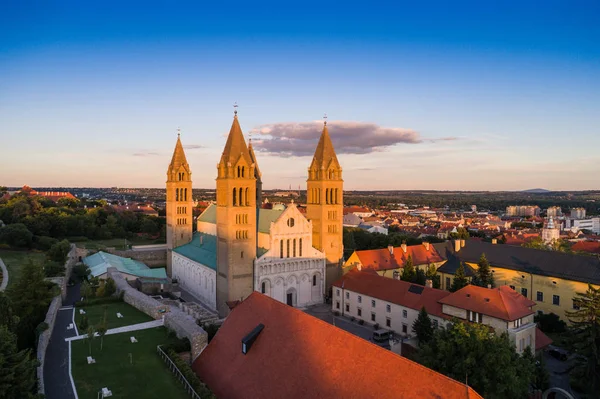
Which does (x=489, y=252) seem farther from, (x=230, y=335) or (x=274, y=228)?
(x=230, y=335)

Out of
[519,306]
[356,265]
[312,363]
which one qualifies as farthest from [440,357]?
[356,265]

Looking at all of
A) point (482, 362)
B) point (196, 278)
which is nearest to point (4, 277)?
point (196, 278)

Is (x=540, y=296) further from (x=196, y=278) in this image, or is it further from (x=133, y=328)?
(x=133, y=328)

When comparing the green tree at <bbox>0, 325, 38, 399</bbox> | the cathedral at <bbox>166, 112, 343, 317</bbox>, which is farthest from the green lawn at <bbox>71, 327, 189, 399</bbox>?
the cathedral at <bbox>166, 112, 343, 317</bbox>

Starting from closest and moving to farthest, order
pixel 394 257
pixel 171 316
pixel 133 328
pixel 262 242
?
pixel 171 316, pixel 133 328, pixel 262 242, pixel 394 257

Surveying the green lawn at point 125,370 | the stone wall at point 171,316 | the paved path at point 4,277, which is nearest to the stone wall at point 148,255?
the paved path at point 4,277

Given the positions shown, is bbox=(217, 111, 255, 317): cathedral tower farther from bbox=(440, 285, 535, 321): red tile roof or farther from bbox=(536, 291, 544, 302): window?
bbox=(536, 291, 544, 302): window
